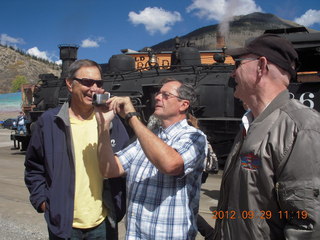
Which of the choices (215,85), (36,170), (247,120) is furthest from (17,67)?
(247,120)

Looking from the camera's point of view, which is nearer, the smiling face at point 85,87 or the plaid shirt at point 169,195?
the plaid shirt at point 169,195

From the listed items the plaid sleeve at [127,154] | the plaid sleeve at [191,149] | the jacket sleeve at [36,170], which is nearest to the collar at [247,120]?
the plaid sleeve at [191,149]

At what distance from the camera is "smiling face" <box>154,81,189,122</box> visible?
6.86 ft

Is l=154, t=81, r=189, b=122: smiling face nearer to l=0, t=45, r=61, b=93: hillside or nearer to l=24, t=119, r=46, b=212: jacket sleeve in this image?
l=24, t=119, r=46, b=212: jacket sleeve

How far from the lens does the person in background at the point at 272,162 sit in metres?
1.25

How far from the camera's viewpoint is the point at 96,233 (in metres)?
2.22

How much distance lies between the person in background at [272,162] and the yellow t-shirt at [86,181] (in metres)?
0.95

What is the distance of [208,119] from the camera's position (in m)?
8.09

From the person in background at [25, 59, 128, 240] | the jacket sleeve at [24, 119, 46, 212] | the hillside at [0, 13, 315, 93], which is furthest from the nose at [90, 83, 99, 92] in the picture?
the hillside at [0, 13, 315, 93]


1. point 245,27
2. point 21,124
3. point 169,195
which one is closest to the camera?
point 169,195

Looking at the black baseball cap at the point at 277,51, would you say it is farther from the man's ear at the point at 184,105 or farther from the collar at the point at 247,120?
the man's ear at the point at 184,105

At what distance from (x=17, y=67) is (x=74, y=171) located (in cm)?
7778

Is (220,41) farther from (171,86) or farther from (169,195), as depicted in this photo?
(169,195)

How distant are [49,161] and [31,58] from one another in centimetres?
8633
